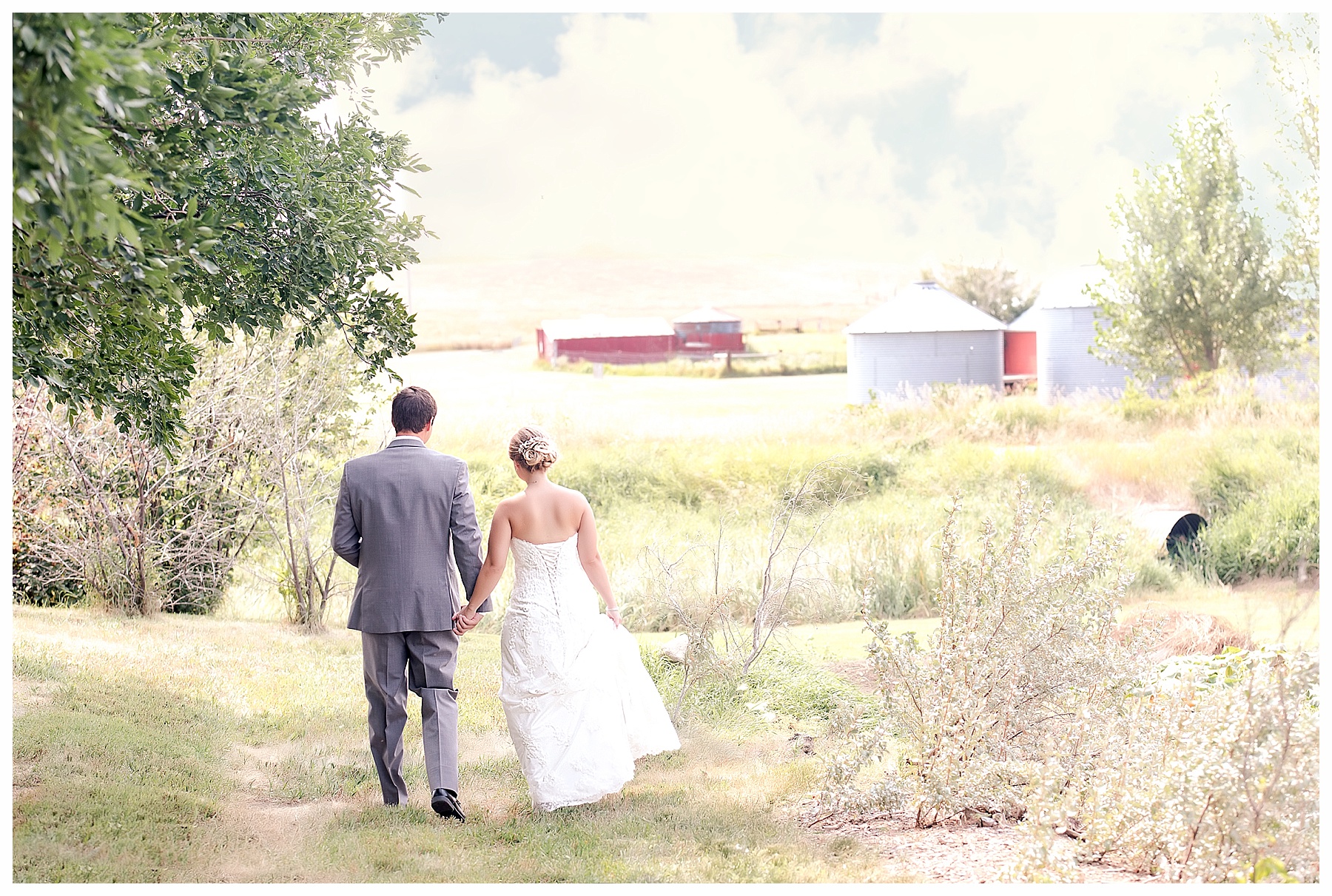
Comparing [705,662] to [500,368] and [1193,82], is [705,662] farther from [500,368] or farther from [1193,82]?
[500,368]

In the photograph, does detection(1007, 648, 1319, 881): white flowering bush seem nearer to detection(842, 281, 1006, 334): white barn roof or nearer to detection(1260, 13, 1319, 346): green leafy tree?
detection(1260, 13, 1319, 346): green leafy tree

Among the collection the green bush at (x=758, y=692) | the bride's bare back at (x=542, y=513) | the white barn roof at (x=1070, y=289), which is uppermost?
the white barn roof at (x=1070, y=289)

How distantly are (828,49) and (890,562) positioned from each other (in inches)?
769

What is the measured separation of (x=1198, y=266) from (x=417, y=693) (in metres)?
15.4

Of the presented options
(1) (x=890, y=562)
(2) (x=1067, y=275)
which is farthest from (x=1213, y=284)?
(1) (x=890, y=562)

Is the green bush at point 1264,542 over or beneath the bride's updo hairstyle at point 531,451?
beneath

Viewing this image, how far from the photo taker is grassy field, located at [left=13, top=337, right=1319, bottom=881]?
3258mm

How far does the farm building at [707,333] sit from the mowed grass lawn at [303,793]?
2317 centimetres

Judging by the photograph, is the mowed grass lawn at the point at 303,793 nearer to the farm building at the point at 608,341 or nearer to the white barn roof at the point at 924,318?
the white barn roof at the point at 924,318

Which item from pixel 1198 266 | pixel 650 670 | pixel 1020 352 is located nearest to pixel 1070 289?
pixel 1020 352

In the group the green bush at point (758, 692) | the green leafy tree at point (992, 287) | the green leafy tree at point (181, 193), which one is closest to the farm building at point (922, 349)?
the green leafy tree at point (992, 287)

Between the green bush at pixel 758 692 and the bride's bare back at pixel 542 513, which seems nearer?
the bride's bare back at pixel 542 513

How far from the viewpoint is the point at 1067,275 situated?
20.7 m

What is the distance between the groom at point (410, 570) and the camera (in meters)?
3.58
